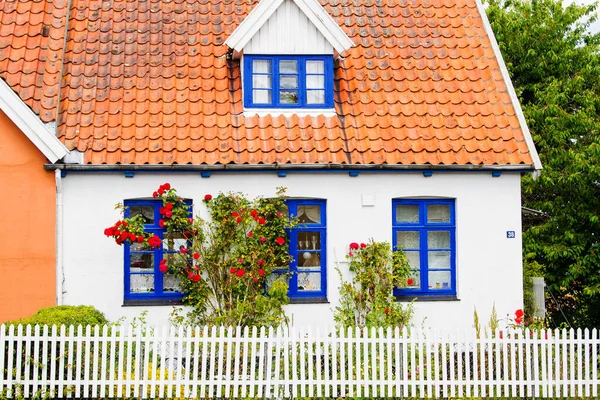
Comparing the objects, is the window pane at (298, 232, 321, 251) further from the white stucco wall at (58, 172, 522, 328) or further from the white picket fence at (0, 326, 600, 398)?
the white picket fence at (0, 326, 600, 398)

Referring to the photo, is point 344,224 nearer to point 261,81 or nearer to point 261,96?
point 261,96

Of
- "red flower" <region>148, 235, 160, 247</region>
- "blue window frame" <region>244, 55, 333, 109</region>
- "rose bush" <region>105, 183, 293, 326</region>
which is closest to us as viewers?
"red flower" <region>148, 235, 160, 247</region>

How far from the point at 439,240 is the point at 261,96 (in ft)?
14.6

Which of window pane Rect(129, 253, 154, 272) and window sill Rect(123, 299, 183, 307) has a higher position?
window pane Rect(129, 253, 154, 272)

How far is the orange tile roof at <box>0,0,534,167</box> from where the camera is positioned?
12.5 metres

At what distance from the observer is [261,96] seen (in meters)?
13.3

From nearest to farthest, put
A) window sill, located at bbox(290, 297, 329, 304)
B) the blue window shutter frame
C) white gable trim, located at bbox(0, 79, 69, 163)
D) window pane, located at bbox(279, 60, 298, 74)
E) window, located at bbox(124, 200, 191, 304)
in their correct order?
white gable trim, located at bbox(0, 79, 69, 163) < window, located at bbox(124, 200, 191, 304) < window sill, located at bbox(290, 297, 329, 304) < the blue window shutter frame < window pane, located at bbox(279, 60, 298, 74)

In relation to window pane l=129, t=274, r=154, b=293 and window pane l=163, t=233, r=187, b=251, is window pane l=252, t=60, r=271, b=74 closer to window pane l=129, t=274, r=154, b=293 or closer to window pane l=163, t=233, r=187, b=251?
window pane l=163, t=233, r=187, b=251

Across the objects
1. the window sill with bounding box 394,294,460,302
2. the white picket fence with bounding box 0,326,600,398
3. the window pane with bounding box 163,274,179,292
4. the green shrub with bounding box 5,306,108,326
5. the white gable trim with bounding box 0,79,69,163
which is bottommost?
the white picket fence with bounding box 0,326,600,398

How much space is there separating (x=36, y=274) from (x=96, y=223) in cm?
135

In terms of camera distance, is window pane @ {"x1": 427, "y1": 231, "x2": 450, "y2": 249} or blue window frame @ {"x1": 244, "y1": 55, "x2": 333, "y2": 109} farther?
blue window frame @ {"x1": 244, "y1": 55, "x2": 333, "y2": 109}

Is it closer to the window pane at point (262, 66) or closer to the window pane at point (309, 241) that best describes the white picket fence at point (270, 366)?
the window pane at point (309, 241)

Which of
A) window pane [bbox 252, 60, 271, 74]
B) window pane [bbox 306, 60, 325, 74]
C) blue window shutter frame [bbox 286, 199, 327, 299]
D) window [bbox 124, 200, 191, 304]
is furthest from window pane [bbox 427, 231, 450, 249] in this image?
window [bbox 124, 200, 191, 304]

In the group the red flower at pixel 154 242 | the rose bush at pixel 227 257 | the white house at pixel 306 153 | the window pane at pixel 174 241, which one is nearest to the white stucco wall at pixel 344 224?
the white house at pixel 306 153
